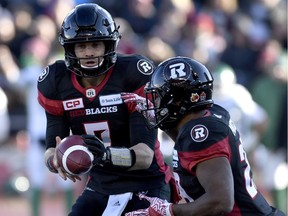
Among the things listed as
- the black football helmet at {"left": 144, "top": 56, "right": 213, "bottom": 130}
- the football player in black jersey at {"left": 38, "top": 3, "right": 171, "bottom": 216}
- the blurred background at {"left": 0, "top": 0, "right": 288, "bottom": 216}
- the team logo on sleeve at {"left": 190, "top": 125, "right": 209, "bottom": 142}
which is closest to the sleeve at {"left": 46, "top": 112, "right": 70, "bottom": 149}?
the football player in black jersey at {"left": 38, "top": 3, "right": 171, "bottom": 216}

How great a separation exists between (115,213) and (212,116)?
1165 mm

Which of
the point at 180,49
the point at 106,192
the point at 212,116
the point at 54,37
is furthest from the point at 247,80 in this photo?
the point at 212,116

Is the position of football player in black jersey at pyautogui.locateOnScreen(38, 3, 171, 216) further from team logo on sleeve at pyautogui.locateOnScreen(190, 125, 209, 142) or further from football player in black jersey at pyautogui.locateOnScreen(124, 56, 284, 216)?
team logo on sleeve at pyautogui.locateOnScreen(190, 125, 209, 142)

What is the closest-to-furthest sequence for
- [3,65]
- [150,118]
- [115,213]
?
[150,118] < [115,213] < [3,65]

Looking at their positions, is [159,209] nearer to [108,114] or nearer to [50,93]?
[108,114]

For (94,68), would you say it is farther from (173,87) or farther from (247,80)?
(247,80)

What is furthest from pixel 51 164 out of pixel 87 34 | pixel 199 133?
pixel 199 133

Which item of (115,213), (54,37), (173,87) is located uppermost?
(54,37)

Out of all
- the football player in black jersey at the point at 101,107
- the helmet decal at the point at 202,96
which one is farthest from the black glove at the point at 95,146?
the helmet decal at the point at 202,96

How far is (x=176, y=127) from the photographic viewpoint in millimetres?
5113

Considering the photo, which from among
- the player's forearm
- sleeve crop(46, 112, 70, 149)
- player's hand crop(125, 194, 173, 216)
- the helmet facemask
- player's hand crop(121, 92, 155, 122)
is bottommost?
player's hand crop(125, 194, 173, 216)

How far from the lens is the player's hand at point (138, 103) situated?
5323mm

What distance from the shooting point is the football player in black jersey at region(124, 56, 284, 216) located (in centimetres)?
472

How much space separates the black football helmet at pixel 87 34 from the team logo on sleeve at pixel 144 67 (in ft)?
0.51
